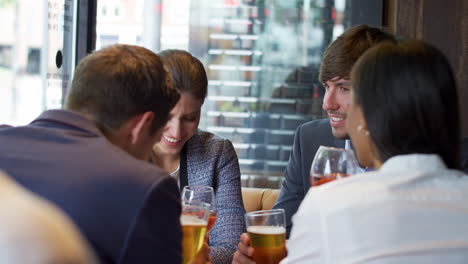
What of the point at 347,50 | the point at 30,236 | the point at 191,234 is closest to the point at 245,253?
the point at 191,234

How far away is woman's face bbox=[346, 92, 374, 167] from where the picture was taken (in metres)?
1.35

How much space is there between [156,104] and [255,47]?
2617 millimetres

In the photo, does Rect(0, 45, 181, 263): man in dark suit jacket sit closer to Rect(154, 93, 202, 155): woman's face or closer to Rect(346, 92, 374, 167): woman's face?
Rect(346, 92, 374, 167): woman's face

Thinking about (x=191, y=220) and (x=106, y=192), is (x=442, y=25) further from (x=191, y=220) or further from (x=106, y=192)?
(x=106, y=192)

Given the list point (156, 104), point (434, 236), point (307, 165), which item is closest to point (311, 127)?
point (307, 165)

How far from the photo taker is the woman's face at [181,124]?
2.26 meters

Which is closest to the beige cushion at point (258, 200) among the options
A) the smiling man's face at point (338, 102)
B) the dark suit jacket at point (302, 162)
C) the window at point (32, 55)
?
the dark suit jacket at point (302, 162)

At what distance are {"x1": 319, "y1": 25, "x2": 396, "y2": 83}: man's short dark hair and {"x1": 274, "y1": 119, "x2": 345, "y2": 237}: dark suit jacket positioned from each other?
268 mm

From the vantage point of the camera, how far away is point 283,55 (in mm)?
4023

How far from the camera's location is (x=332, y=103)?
7.78 feet

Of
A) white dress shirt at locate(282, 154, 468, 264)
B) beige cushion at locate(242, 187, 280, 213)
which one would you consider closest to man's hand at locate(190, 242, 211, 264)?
white dress shirt at locate(282, 154, 468, 264)

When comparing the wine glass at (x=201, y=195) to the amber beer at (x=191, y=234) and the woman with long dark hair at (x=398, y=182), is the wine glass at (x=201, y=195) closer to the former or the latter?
the amber beer at (x=191, y=234)

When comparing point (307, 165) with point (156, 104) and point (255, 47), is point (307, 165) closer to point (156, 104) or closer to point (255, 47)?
point (156, 104)

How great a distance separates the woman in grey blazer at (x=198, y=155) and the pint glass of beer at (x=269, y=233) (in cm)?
48
